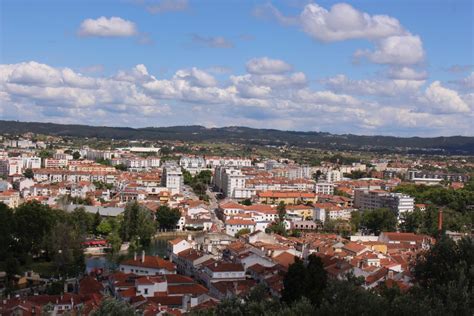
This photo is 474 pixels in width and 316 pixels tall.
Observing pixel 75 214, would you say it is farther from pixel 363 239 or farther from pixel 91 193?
pixel 91 193

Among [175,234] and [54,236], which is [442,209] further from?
[54,236]

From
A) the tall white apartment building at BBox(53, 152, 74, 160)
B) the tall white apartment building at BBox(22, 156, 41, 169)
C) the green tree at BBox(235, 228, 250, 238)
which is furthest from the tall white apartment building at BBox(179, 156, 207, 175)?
the green tree at BBox(235, 228, 250, 238)

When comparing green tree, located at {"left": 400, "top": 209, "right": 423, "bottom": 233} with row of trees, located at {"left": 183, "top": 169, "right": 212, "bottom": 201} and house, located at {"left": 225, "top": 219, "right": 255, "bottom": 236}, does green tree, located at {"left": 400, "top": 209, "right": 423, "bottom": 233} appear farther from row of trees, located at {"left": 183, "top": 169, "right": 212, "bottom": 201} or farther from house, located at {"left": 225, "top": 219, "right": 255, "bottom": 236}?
row of trees, located at {"left": 183, "top": 169, "right": 212, "bottom": 201}

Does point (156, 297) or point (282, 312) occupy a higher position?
point (282, 312)

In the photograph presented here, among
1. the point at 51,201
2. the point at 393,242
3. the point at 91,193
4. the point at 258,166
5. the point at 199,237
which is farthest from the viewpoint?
the point at 258,166

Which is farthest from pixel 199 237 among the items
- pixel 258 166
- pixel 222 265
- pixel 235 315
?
pixel 258 166

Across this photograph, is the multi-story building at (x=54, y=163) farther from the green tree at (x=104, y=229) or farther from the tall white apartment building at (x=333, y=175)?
the green tree at (x=104, y=229)

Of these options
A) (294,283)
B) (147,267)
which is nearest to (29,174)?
(147,267)
